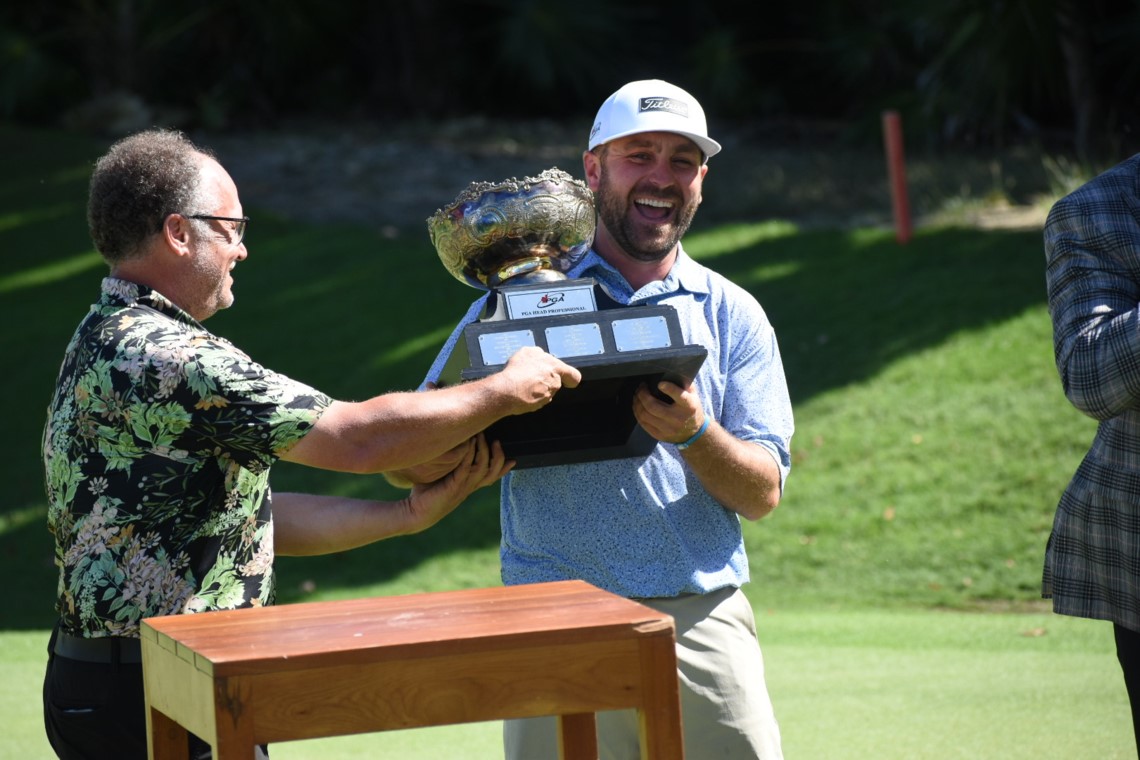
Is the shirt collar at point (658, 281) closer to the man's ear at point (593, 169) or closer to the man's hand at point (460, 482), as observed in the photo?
the man's ear at point (593, 169)

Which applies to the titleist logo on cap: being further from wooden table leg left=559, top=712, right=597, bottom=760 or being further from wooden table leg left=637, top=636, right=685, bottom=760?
wooden table leg left=637, top=636, right=685, bottom=760

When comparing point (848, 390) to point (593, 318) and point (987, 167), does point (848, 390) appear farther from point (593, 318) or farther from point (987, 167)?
point (593, 318)

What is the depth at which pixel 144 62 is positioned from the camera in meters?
17.7

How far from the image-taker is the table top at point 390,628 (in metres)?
2.34

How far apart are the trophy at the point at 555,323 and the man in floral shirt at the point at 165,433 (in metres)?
0.14

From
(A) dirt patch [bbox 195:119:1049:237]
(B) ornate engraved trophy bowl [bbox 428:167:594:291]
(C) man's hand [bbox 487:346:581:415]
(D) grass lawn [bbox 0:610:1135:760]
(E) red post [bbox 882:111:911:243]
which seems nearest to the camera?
(C) man's hand [bbox 487:346:581:415]

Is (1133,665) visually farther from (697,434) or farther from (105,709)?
(105,709)

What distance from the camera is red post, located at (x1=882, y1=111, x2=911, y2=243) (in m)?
11.9

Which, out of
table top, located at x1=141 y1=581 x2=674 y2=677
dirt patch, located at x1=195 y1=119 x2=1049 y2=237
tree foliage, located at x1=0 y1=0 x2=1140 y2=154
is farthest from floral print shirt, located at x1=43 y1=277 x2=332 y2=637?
tree foliage, located at x1=0 y1=0 x2=1140 y2=154

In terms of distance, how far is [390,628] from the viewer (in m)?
2.48

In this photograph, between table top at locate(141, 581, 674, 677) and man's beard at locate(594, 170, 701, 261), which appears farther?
man's beard at locate(594, 170, 701, 261)

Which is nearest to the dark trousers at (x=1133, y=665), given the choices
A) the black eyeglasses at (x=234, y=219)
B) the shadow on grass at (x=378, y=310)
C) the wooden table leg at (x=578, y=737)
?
the wooden table leg at (x=578, y=737)

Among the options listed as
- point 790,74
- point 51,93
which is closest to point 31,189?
point 51,93

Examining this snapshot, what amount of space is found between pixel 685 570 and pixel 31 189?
47.5 feet
